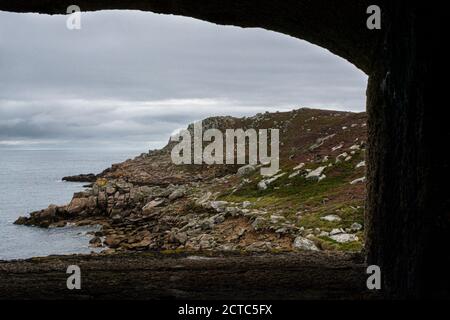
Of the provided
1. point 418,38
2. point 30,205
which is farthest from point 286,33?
point 30,205

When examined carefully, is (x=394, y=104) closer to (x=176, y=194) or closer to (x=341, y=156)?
(x=341, y=156)

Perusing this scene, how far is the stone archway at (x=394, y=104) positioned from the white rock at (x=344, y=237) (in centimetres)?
1422

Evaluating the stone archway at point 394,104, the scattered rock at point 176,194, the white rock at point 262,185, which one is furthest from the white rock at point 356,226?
the scattered rock at point 176,194

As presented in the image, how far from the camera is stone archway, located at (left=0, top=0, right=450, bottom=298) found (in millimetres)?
6359

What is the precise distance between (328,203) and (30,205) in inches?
2491

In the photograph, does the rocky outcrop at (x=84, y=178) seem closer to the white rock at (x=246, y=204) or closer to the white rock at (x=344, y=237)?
the white rock at (x=246, y=204)

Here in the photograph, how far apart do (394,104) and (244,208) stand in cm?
3081

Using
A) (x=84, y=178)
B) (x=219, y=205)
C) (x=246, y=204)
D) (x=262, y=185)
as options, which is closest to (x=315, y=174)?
(x=262, y=185)

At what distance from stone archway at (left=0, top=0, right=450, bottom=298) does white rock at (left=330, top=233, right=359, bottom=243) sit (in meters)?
14.2

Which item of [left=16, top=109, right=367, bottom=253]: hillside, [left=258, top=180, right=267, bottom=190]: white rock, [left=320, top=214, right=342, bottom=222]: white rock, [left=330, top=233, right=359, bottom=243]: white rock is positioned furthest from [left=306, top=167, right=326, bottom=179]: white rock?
[left=330, top=233, right=359, bottom=243]: white rock

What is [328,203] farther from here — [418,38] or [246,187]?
[418,38]

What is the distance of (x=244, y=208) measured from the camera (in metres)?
38.2
